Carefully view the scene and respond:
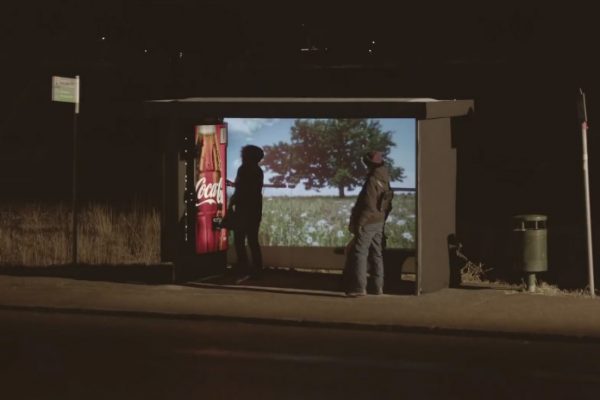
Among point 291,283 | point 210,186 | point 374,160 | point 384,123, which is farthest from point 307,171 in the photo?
point 374,160

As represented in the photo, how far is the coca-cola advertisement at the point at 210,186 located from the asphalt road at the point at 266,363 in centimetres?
354

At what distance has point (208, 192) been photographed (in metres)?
17.5

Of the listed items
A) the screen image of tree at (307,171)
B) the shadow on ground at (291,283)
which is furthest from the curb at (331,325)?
the screen image of tree at (307,171)

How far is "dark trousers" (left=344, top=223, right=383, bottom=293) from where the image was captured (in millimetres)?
15562

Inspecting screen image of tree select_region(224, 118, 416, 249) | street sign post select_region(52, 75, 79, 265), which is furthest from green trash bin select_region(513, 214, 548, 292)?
street sign post select_region(52, 75, 79, 265)

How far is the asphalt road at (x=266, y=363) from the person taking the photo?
9578 millimetres

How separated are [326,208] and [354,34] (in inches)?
330

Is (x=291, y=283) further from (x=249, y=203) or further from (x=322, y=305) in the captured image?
(x=322, y=305)

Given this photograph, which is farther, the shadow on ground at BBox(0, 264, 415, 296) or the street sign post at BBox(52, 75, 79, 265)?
the street sign post at BBox(52, 75, 79, 265)

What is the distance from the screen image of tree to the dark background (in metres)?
4.71

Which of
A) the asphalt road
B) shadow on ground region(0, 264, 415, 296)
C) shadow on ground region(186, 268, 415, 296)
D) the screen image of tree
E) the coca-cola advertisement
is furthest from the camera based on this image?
the screen image of tree

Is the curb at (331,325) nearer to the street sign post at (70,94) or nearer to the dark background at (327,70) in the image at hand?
the street sign post at (70,94)

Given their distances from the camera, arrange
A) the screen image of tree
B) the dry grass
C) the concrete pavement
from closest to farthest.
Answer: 1. the concrete pavement
2. the screen image of tree
3. the dry grass

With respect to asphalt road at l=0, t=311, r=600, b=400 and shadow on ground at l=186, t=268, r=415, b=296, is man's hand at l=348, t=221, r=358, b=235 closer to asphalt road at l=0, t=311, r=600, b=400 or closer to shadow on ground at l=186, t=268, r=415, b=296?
shadow on ground at l=186, t=268, r=415, b=296
